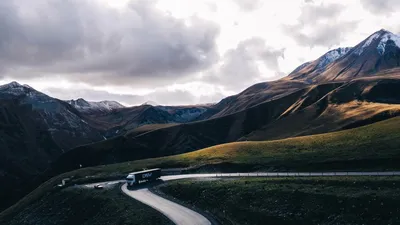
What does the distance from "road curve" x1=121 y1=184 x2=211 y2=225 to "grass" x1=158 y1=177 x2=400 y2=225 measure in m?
2.58

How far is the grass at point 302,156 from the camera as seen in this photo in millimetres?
74000

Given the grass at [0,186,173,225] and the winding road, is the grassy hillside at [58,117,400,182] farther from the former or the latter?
the grass at [0,186,173,225]

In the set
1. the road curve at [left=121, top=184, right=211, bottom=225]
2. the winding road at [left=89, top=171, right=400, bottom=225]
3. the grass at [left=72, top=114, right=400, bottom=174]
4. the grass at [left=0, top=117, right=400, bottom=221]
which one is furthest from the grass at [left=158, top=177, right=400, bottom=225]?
the grass at [left=0, top=117, right=400, bottom=221]

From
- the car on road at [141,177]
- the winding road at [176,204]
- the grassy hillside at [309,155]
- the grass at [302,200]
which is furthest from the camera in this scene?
the car on road at [141,177]

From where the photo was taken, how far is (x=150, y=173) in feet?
296

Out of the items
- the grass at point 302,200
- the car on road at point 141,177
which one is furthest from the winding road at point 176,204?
the car on road at point 141,177

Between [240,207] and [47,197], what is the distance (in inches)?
2197

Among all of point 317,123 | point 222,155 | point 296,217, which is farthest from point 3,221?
point 317,123

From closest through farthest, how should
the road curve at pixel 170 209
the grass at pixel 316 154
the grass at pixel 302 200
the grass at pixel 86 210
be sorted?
the grass at pixel 302 200 → the road curve at pixel 170 209 → the grass at pixel 86 210 → the grass at pixel 316 154

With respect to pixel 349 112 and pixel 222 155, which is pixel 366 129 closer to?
pixel 222 155

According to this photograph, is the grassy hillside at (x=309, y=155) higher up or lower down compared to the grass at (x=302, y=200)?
higher up

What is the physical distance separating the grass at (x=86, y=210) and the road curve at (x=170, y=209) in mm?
1518

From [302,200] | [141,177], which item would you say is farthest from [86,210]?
[302,200]

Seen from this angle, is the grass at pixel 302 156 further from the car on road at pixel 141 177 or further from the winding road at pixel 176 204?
the car on road at pixel 141 177
